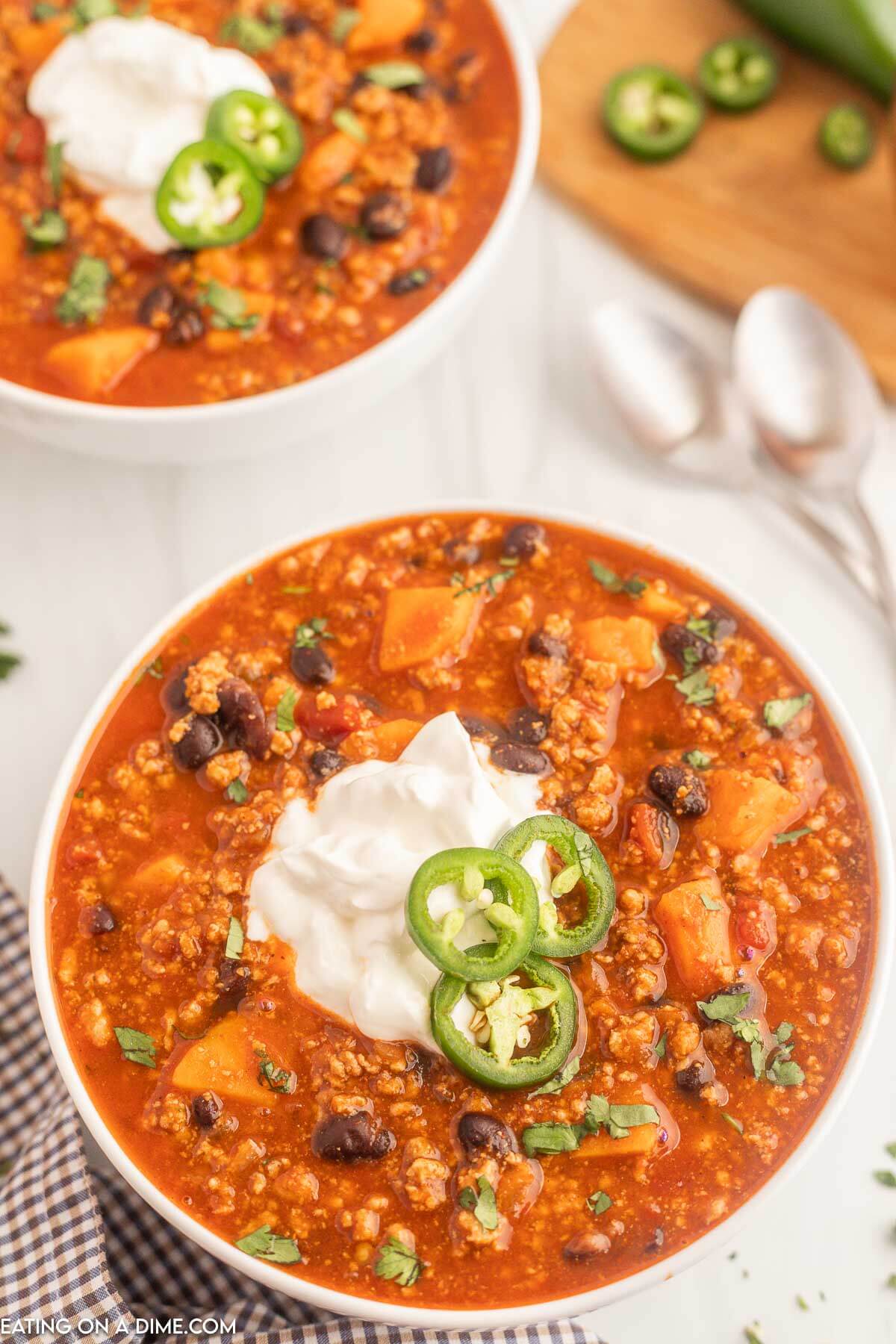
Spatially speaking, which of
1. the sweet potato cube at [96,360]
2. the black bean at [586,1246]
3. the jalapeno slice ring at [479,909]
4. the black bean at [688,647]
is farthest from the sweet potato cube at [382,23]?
the black bean at [586,1246]

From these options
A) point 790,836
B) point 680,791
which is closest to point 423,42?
point 680,791

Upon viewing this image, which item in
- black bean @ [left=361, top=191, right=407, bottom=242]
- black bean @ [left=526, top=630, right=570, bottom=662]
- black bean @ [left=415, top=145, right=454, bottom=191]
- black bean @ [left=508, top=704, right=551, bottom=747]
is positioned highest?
black bean @ [left=415, top=145, right=454, bottom=191]

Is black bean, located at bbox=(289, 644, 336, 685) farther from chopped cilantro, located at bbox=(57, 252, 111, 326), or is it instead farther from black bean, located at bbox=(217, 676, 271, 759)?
chopped cilantro, located at bbox=(57, 252, 111, 326)

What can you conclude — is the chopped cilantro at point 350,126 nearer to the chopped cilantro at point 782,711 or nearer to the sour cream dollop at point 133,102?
the sour cream dollop at point 133,102

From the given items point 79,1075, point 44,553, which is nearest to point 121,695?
point 79,1075

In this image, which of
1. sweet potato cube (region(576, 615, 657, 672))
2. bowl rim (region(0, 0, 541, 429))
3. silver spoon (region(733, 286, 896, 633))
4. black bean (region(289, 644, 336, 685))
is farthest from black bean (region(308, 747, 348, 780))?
silver spoon (region(733, 286, 896, 633))

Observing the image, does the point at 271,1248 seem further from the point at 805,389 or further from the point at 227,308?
the point at 805,389
